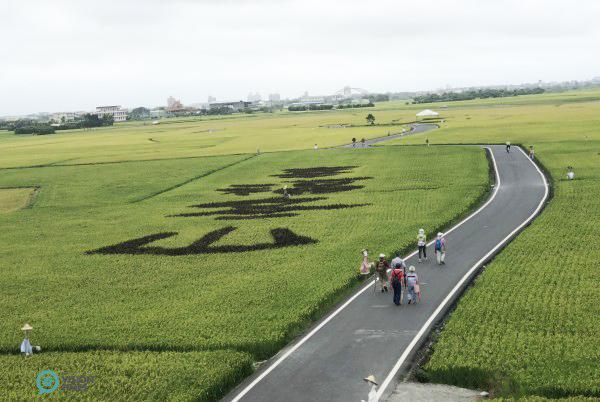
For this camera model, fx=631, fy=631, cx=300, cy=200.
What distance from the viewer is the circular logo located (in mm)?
19816

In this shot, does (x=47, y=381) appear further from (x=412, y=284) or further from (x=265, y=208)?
(x=265, y=208)

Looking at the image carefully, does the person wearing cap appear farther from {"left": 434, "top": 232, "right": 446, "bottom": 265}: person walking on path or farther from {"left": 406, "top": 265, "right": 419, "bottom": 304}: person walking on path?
{"left": 434, "top": 232, "right": 446, "bottom": 265}: person walking on path

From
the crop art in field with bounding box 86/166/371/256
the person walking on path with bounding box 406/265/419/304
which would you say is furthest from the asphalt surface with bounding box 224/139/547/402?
the crop art in field with bounding box 86/166/371/256

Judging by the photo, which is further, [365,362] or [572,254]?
[572,254]

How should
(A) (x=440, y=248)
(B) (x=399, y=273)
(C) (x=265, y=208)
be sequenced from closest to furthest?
(B) (x=399, y=273), (A) (x=440, y=248), (C) (x=265, y=208)

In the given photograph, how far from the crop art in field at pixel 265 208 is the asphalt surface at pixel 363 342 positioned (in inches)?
435

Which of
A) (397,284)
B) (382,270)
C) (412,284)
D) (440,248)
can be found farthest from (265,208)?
(412,284)

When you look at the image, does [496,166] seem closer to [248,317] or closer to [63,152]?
[248,317]

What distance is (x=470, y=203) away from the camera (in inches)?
1957

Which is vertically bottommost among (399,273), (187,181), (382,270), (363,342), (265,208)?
(363,342)

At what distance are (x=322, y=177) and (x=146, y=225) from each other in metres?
27.5

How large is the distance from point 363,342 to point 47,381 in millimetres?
10705

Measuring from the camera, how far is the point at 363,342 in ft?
74.1

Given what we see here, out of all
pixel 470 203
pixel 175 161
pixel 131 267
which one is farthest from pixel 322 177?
pixel 131 267
